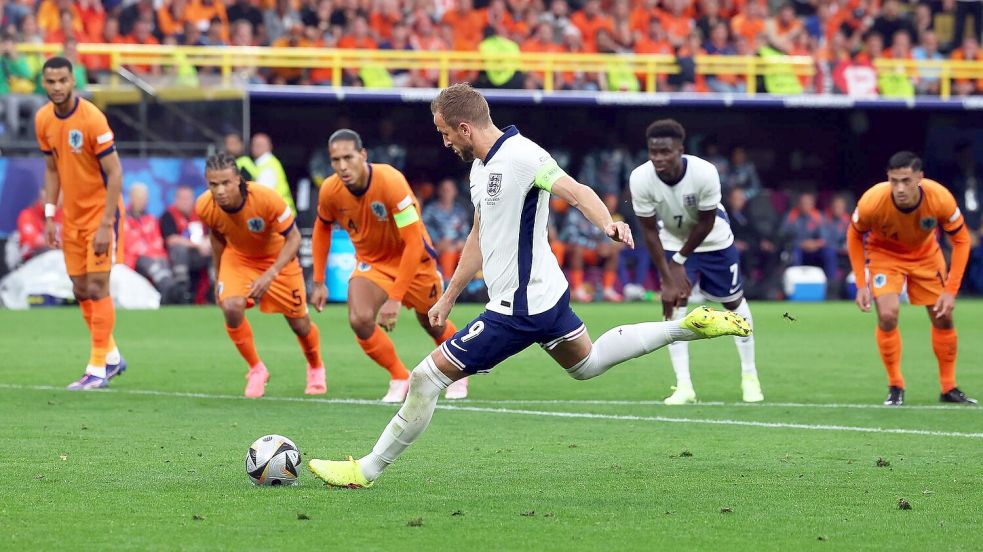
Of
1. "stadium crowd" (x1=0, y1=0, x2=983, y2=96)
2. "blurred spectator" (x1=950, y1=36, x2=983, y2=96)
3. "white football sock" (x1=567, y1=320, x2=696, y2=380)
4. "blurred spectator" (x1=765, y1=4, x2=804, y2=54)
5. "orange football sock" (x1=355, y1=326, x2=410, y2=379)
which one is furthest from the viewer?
"blurred spectator" (x1=765, y1=4, x2=804, y2=54)

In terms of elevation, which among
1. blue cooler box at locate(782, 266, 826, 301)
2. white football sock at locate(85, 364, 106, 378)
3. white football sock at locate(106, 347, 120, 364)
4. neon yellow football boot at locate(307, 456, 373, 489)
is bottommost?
blue cooler box at locate(782, 266, 826, 301)

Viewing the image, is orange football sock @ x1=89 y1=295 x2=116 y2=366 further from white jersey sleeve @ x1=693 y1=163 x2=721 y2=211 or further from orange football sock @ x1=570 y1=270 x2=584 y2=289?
orange football sock @ x1=570 y1=270 x2=584 y2=289

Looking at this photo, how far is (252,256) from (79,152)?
1521mm

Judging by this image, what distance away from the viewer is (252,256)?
11.4m

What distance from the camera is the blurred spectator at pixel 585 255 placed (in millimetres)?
24766

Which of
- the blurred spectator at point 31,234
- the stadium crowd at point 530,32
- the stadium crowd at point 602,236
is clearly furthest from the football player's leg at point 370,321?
the stadium crowd at point 530,32

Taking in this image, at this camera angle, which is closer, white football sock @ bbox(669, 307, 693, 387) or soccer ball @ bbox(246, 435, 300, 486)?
soccer ball @ bbox(246, 435, 300, 486)

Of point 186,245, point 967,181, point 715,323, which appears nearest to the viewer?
point 715,323

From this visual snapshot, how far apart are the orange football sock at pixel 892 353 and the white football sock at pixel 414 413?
509 cm

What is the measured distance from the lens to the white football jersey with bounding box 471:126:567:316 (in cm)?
679

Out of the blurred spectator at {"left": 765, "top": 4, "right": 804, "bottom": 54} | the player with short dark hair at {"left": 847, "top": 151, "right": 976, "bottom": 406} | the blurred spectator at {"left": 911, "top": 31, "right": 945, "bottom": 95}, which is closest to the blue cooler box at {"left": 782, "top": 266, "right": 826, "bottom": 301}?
the blurred spectator at {"left": 911, "top": 31, "right": 945, "bottom": 95}

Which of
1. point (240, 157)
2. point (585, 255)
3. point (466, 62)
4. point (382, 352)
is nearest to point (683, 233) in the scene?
point (382, 352)

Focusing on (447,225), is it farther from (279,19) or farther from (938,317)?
(938,317)

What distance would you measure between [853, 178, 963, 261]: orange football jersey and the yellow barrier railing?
1379cm
